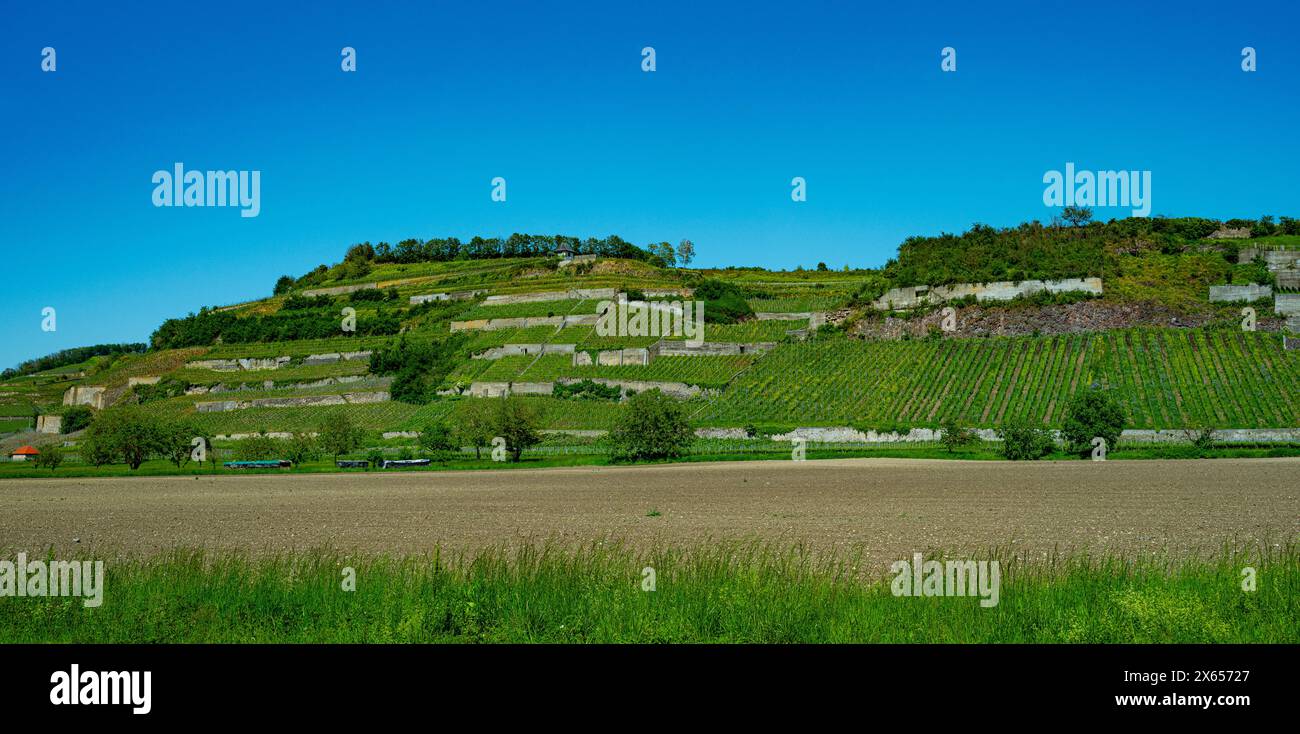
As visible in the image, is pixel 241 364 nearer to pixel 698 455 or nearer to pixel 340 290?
pixel 340 290

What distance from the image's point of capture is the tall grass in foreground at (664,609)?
12547 millimetres

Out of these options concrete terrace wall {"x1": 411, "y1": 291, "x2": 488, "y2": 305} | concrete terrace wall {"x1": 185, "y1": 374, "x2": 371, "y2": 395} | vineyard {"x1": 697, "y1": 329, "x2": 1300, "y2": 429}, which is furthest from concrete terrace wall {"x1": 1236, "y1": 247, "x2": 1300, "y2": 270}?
concrete terrace wall {"x1": 185, "y1": 374, "x2": 371, "y2": 395}

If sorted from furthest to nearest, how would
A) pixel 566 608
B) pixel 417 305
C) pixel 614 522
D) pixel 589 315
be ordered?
pixel 417 305 < pixel 589 315 < pixel 614 522 < pixel 566 608

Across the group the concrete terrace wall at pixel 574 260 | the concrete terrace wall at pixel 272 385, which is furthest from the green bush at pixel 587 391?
the concrete terrace wall at pixel 574 260

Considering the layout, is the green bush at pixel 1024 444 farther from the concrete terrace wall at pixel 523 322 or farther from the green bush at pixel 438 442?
the concrete terrace wall at pixel 523 322

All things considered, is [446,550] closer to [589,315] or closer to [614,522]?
[614,522]

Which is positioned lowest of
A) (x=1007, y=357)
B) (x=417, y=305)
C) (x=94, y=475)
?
(x=94, y=475)

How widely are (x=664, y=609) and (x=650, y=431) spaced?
55.5 m

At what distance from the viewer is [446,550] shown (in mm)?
23000

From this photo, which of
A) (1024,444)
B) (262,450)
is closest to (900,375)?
(1024,444)

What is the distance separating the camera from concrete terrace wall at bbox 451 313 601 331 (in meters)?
129

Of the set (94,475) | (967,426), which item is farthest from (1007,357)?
(94,475)

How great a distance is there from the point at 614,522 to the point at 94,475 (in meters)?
54.8
